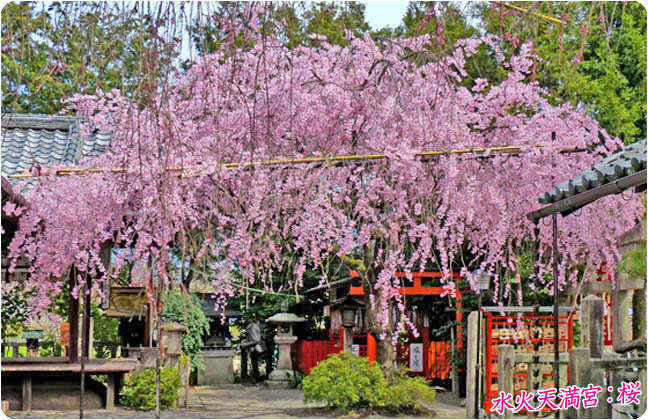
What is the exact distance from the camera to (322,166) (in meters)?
8.12

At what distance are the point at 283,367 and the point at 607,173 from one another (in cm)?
1312

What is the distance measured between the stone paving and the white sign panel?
46.4 inches

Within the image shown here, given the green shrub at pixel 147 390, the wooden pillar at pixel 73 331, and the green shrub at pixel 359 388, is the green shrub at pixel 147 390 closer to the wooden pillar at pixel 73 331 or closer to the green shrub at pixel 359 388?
the wooden pillar at pixel 73 331

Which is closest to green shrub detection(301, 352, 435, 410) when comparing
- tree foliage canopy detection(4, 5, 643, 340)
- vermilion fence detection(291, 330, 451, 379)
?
tree foliage canopy detection(4, 5, 643, 340)

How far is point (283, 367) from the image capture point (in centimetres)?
1789

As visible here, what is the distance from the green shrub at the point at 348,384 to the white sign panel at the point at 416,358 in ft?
15.4

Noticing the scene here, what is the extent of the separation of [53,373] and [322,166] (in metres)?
5.00

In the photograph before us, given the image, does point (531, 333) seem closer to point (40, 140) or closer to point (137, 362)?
point (137, 362)

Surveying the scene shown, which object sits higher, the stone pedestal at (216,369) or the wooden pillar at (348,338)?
the wooden pillar at (348,338)

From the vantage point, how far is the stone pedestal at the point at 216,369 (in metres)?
18.2

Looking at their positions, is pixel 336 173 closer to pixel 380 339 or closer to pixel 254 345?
pixel 380 339

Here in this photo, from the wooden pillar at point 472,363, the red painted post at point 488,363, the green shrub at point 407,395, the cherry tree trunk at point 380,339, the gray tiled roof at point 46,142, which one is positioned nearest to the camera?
the wooden pillar at point 472,363

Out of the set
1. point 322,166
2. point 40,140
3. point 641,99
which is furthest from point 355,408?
point 641,99

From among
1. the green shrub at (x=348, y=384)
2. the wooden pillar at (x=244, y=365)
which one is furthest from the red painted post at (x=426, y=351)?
the wooden pillar at (x=244, y=365)
